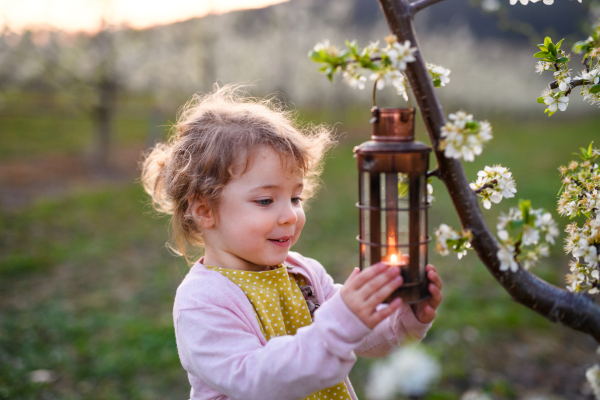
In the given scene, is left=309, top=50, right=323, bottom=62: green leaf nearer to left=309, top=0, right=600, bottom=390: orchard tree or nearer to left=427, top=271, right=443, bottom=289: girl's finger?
left=309, top=0, right=600, bottom=390: orchard tree

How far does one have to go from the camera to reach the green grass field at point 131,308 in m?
3.48

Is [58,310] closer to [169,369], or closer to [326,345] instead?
[169,369]

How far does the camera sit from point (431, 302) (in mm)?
1415

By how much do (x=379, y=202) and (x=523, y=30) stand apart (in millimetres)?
2485

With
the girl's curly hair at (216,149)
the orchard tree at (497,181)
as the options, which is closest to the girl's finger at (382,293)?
the orchard tree at (497,181)

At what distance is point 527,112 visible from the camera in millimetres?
44656

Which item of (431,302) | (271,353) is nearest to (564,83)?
(431,302)

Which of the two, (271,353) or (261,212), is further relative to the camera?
(261,212)

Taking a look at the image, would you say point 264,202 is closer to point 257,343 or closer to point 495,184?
point 257,343

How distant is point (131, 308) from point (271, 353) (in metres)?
3.81

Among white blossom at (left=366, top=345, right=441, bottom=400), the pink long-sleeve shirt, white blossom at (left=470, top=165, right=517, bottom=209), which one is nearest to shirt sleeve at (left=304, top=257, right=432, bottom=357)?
the pink long-sleeve shirt

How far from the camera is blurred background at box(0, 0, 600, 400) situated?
3.57 metres

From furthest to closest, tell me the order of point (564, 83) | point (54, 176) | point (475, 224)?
point (54, 176) < point (564, 83) < point (475, 224)

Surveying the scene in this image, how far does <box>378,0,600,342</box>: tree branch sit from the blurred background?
1355 millimetres
